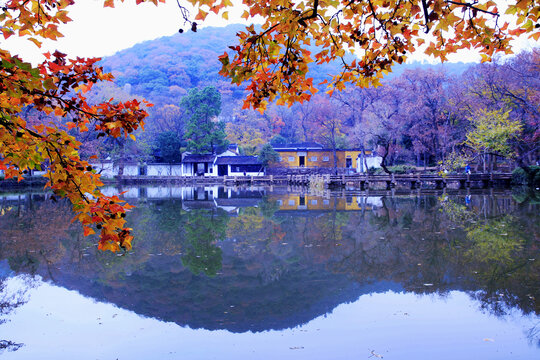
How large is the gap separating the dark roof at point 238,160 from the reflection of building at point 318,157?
3209 mm

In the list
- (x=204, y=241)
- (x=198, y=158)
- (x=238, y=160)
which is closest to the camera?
(x=204, y=241)

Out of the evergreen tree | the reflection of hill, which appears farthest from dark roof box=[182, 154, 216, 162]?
the reflection of hill

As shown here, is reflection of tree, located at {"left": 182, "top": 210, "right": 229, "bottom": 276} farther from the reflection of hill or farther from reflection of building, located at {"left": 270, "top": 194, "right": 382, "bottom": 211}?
reflection of building, located at {"left": 270, "top": 194, "right": 382, "bottom": 211}

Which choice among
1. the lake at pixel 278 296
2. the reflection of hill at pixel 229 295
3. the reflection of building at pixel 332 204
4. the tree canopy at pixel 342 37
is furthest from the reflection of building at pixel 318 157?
the tree canopy at pixel 342 37

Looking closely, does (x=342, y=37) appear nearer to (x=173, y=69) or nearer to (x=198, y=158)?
(x=198, y=158)

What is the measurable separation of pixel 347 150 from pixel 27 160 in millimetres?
49388

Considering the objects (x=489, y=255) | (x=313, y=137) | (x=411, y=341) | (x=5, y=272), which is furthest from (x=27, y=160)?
(x=313, y=137)

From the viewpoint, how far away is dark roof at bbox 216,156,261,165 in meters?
47.6

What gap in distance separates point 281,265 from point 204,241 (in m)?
3.05

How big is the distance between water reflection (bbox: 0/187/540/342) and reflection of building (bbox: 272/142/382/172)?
121ft

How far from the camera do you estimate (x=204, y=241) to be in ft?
31.7

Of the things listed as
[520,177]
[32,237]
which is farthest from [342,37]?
[520,177]

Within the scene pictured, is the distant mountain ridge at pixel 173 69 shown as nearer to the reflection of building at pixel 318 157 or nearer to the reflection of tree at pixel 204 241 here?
the reflection of building at pixel 318 157

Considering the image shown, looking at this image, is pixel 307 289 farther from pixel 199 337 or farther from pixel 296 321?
pixel 199 337
